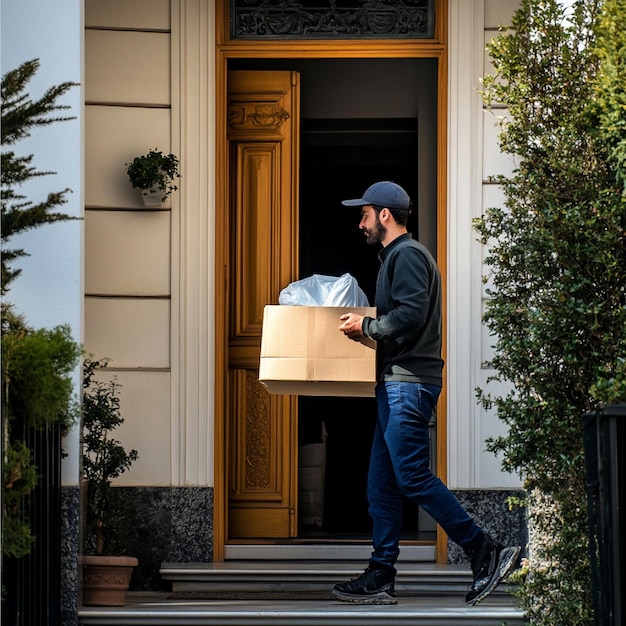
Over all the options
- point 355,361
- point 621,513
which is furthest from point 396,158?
point 621,513

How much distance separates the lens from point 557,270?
5.38m

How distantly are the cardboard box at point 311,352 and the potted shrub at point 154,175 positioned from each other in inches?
65.6

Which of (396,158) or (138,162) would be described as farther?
(396,158)

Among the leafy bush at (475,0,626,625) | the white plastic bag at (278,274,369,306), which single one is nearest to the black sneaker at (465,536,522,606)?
the leafy bush at (475,0,626,625)

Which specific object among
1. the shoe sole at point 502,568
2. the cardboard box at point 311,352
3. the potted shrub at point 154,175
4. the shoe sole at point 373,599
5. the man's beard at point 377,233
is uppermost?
the potted shrub at point 154,175

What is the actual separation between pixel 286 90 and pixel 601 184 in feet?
10.3

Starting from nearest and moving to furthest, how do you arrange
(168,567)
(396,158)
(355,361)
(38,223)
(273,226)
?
(38,223) < (355,361) < (168,567) < (273,226) < (396,158)

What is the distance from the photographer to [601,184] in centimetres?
532

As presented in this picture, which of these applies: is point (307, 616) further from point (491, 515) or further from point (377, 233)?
point (377, 233)

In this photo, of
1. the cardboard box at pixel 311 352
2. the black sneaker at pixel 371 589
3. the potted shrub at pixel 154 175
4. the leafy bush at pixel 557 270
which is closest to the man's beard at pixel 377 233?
the cardboard box at pixel 311 352

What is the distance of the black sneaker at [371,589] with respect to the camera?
634cm

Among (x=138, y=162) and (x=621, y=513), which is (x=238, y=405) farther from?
(x=621, y=513)

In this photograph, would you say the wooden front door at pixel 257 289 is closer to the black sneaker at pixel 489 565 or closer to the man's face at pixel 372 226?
the man's face at pixel 372 226

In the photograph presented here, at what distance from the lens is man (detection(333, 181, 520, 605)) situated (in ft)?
19.9
